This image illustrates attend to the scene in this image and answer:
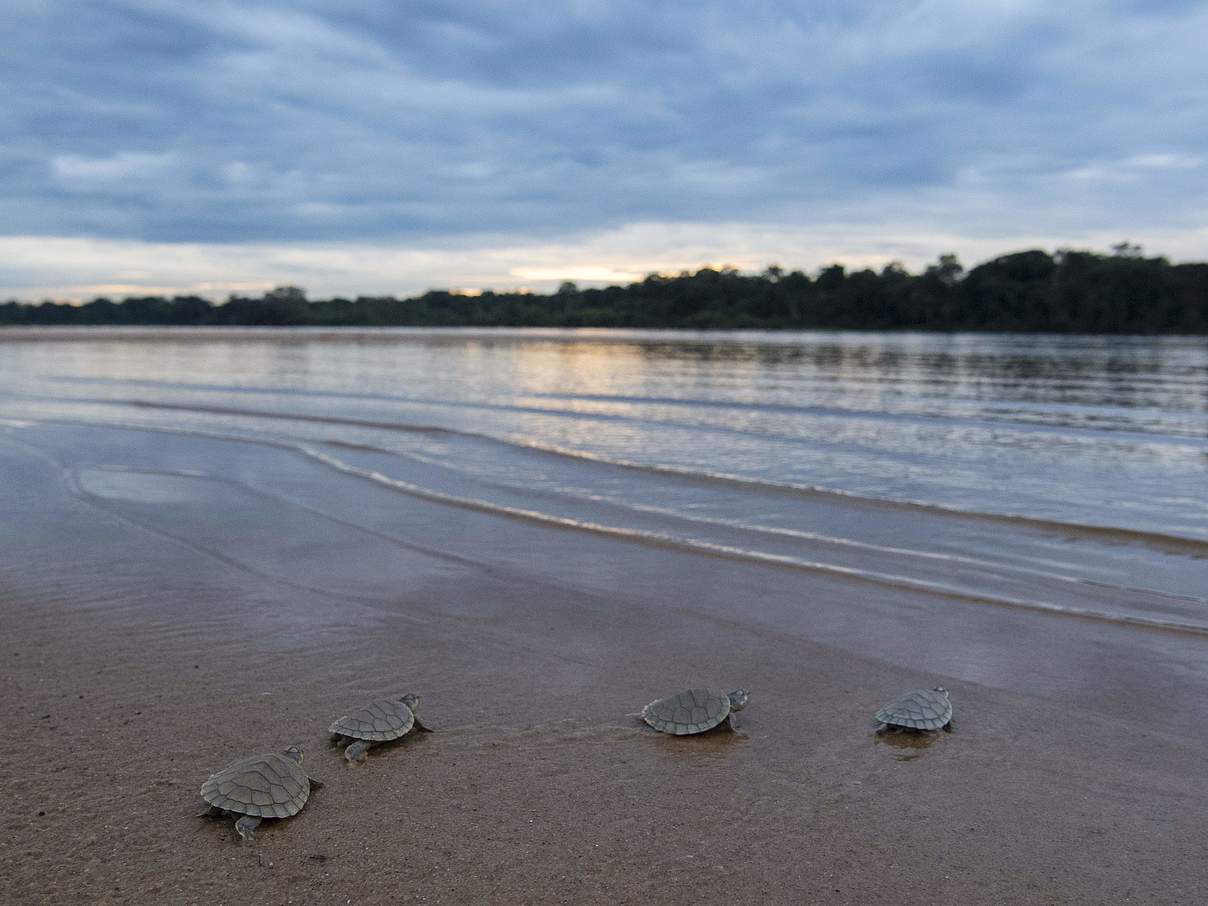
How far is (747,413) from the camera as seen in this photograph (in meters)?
22.1

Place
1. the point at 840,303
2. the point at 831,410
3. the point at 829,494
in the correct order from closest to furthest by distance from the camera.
A: the point at 829,494 → the point at 831,410 → the point at 840,303

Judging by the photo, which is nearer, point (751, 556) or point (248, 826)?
point (248, 826)

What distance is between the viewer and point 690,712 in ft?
15.7

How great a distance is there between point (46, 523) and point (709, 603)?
23.7 feet

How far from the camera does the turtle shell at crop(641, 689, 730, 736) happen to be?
475cm

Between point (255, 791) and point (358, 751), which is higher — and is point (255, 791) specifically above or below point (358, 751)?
above

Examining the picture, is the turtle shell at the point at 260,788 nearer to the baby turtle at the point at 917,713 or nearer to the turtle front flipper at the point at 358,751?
the turtle front flipper at the point at 358,751

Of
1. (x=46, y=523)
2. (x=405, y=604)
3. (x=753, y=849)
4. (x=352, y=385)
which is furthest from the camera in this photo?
(x=352, y=385)

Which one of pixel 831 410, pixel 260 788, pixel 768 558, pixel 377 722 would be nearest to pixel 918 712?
pixel 377 722

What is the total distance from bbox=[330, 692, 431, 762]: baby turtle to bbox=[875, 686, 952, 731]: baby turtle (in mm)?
2598

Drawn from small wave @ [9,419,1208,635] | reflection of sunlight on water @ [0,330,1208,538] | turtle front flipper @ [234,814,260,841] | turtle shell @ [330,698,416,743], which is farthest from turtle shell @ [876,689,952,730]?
reflection of sunlight on water @ [0,330,1208,538]

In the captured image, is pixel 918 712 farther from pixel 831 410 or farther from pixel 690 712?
pixel 831 410

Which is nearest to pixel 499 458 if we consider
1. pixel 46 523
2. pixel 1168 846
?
pixel 46 523

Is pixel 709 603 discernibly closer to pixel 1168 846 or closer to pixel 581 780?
pixel 581 780
